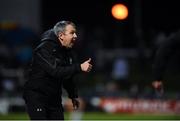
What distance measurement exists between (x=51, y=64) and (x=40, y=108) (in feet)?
2.01

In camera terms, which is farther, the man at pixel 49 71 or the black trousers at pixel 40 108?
the black trousers at pixel 40 108

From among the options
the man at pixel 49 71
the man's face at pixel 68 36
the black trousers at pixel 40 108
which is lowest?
the black trousers at pixel 40 108

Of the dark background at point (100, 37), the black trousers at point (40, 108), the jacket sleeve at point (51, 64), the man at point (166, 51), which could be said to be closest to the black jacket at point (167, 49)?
the man at point (166, 51)

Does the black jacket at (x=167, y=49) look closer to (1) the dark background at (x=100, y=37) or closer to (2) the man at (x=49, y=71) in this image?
(2) the man at (x=49, y=71)

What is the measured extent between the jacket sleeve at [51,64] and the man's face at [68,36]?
166 millimetres

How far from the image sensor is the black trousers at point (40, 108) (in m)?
9.52

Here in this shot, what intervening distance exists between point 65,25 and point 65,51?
348 mm

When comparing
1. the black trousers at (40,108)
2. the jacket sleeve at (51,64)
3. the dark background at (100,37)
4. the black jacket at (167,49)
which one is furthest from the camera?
the dark background at (100,37)

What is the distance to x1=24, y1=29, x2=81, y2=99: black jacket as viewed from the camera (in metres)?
9.23

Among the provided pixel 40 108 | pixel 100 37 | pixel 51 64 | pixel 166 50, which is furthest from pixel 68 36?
pixel 100 37

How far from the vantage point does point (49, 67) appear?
→ 924 cm

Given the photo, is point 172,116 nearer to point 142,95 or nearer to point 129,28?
point 142,95

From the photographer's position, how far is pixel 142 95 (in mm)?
20266

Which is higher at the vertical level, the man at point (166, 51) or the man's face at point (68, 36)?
the man's face at point (68, 36)
